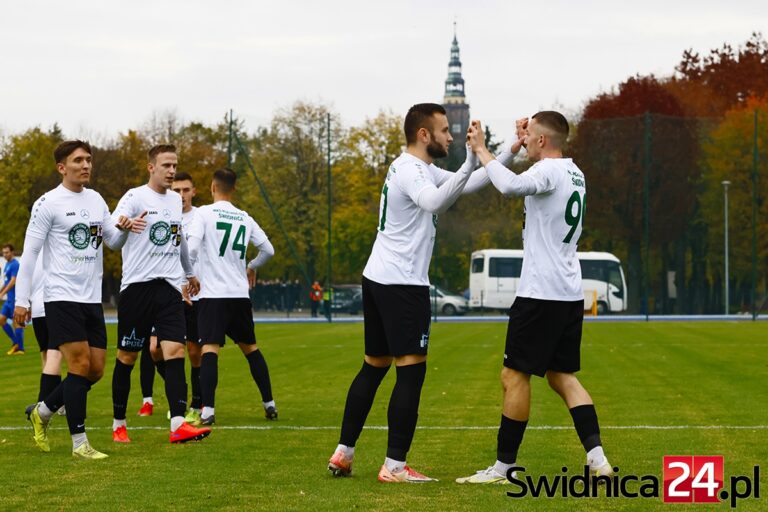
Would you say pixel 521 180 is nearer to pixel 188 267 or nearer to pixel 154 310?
pixel 154 310

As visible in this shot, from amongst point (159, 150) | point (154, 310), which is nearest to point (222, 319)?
point (154, 310)

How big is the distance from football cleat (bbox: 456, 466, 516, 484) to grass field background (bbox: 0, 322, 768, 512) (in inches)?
4.0

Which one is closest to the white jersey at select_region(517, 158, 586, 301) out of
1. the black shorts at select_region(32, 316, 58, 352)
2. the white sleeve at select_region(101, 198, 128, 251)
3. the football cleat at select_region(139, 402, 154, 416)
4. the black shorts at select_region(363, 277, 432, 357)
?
the black shorts at select_region(363, 277, 432, 357)

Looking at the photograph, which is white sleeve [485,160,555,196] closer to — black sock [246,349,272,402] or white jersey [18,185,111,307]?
white jersey [18,185,111,307]

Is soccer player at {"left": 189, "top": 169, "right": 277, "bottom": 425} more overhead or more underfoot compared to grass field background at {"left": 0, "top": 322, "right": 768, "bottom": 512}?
more overhead

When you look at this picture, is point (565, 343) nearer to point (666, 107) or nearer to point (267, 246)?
point (267, 246)

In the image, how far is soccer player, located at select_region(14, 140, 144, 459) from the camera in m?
8.96

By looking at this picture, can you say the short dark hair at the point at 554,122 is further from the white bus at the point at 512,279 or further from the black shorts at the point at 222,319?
the white bus at the point at 512,279

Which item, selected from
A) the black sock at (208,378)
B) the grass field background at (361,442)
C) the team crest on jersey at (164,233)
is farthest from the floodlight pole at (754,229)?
the team crest on jersey at (164,233)

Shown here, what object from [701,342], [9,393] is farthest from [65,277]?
[701,342]

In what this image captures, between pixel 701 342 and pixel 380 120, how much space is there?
37970 millimetres

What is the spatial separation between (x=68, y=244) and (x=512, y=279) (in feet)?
149

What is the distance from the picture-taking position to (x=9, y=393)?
14.3m

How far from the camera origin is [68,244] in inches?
356
